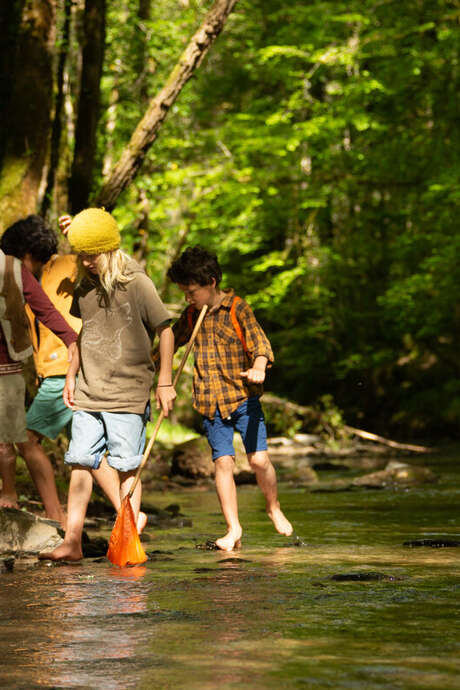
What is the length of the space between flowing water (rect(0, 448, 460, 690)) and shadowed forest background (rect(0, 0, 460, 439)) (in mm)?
11707

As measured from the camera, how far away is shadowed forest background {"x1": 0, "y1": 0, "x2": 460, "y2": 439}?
880 inches

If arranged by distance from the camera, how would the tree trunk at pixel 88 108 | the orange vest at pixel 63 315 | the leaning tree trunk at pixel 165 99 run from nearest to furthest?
the orange vest at pixel 63 315
the leaning tree trunk at pixel 165 99
the tree trunk at pixel 88 108

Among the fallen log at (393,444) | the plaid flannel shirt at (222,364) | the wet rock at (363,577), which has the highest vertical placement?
the plaid flannel shirt at (222,364)

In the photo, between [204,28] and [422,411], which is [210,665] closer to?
[204,28]

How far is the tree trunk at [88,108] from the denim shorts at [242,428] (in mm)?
6292

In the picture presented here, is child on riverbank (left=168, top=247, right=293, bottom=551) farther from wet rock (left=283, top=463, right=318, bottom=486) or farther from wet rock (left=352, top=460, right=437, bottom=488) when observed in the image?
wet rock (left=283, top=463, right=318, bottom=486)

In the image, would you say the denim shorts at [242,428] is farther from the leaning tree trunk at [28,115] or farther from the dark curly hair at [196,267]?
the leaning tree trunk at [28,115]

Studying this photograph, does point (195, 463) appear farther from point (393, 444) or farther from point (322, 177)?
point (322, 177)

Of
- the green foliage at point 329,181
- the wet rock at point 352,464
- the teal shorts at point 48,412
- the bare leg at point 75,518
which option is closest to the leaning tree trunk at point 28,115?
the teal shorts at point 48,412

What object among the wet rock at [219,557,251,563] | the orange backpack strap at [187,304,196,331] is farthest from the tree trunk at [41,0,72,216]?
the wet rock at [219,557,251,563]

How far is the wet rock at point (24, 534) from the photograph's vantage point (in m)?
6.95

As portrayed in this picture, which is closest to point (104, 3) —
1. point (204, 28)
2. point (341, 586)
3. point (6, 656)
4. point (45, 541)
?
point (204, 28)

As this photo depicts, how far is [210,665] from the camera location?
373 centimetres

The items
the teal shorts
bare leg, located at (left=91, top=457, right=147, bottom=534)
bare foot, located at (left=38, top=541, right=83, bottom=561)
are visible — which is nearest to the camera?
bare foot, located at (left=38, top=541, right=83, bottom=561)
